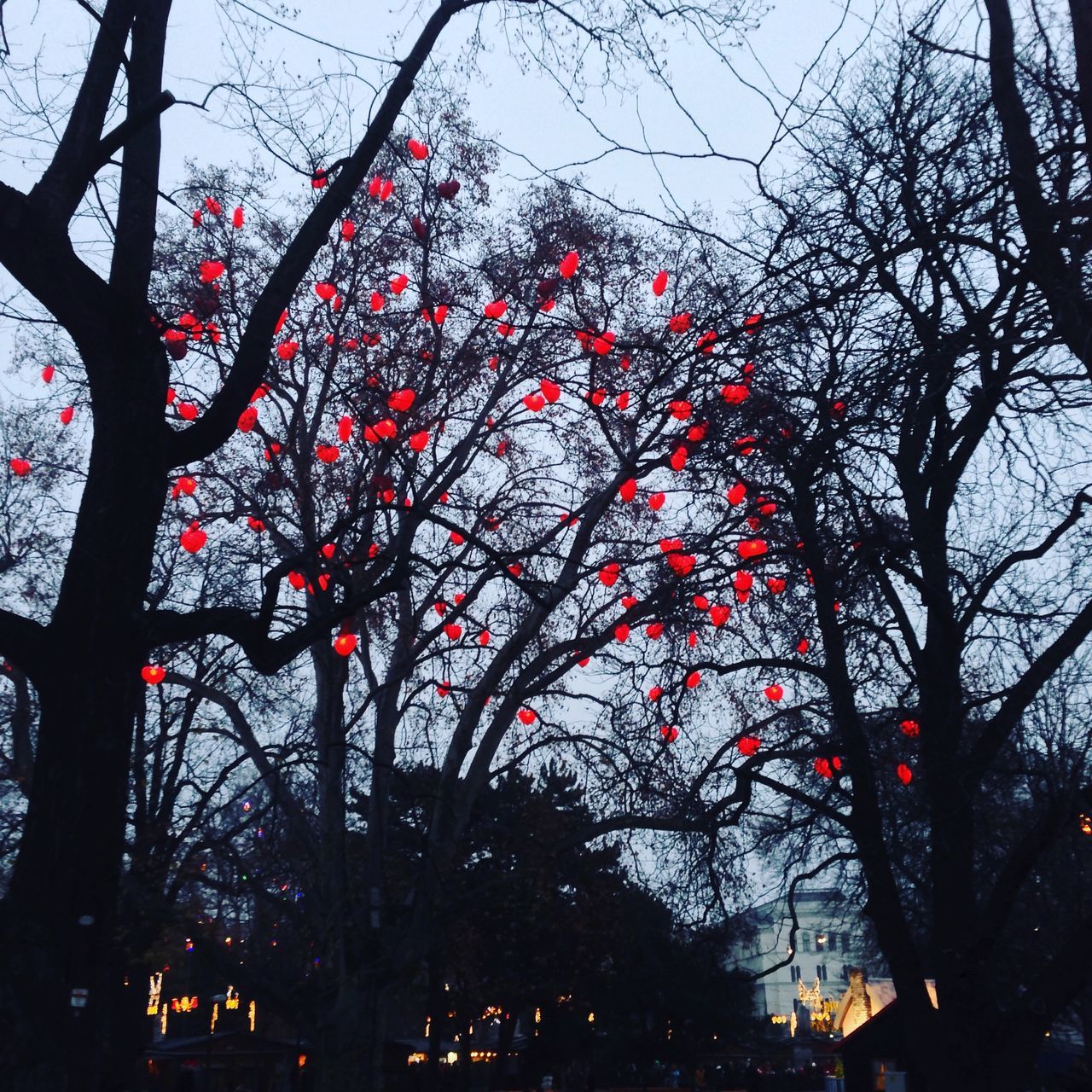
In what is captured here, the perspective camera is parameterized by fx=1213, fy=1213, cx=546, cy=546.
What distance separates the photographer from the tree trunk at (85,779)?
4930mm

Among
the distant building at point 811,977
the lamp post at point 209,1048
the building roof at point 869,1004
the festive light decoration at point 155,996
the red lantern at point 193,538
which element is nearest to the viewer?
the red lantern at point 193,538

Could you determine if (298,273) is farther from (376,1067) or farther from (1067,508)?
(376,1067)

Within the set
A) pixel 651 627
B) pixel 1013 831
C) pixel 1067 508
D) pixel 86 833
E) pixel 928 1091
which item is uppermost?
pixel 651 627

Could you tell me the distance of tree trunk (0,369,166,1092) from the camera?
4.93 m

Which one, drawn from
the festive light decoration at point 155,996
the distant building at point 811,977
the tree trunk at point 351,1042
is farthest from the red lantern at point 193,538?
the festive light decoration at point 155,996

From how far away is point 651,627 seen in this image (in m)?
13.8

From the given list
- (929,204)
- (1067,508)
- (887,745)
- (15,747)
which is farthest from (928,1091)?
(15,747)

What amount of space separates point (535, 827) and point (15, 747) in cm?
751

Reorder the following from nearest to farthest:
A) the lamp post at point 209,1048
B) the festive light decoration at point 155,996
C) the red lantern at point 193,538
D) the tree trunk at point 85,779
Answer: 1. the tree trunk at point 85,779
2. the red lantern at point 193,538
3. the lamp post at point 209,1048
4. the festive light decoration at point 155,996

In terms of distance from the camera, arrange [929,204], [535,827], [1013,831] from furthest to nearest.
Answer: [535,827] < [1013,831] < [929,204]

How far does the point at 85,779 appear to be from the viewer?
5.27 meters

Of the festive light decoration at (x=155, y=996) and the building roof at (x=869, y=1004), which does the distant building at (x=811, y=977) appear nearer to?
the building roof at (x=869, y=1004)

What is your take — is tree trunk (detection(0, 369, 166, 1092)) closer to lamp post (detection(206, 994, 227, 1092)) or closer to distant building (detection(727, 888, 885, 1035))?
distant building (detection(727, 888, 885, 1035))

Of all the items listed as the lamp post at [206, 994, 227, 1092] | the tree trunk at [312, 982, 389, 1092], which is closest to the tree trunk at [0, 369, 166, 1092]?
the tree trunk at [312, 982, 389, 1092]
